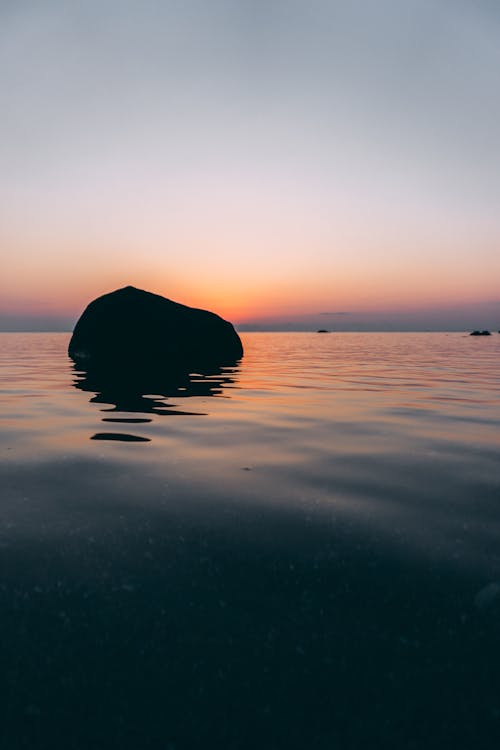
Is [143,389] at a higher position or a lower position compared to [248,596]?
higher

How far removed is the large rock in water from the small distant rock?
14500mm

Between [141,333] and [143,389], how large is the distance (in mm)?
6580

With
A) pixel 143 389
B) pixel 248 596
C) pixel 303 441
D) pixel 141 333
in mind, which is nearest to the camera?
pixel 248 596

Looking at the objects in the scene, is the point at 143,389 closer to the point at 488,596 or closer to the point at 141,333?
the point at 141,333

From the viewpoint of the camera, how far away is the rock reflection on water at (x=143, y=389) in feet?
24.3

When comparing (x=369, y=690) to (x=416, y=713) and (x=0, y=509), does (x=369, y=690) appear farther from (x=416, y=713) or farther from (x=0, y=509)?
(x=0, y=509)

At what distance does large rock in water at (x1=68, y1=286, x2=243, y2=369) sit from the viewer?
53.7 feet

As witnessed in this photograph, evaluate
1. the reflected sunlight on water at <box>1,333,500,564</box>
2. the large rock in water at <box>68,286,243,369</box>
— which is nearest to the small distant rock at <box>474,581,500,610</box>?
the reflected sunlight on water at <box>1,333,500,564</box>

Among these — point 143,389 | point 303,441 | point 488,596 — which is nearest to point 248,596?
point 488,596

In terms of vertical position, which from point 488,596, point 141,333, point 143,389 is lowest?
point 488,596

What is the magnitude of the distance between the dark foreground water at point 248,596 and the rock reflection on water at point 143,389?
2.01m

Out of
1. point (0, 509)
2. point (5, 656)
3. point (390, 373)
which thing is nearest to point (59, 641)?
point (5, 656)

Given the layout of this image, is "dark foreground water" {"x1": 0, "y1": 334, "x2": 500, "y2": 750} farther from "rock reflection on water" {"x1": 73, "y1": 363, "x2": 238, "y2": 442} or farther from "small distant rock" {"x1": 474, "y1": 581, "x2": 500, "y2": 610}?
"rock reflection on water" {"x1": 73, "y1": 363, "x2": 238, "y2": 442}

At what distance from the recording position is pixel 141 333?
16.4 meters
